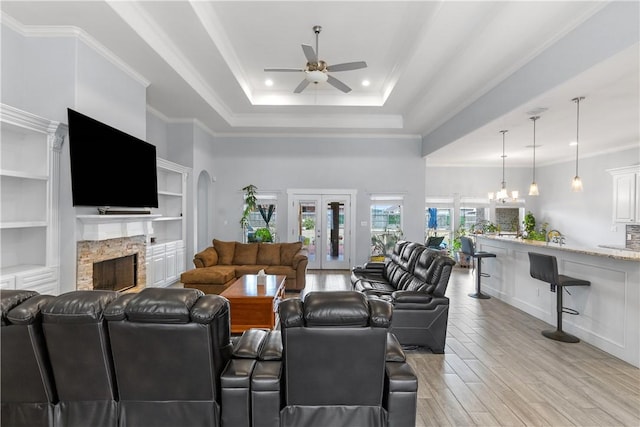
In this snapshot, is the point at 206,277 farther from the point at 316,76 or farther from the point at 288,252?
the point at 316,76

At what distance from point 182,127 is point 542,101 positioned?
6648mm

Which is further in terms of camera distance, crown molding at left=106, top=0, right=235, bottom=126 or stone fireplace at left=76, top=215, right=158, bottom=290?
stone fireplace at left=76, top=215, right=158, bottom=290

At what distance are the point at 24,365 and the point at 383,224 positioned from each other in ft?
25.2

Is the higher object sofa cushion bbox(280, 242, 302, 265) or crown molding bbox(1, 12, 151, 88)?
crown molding bbox(1, 12, 151, 88)

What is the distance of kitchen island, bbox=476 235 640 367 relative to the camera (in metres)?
3.43

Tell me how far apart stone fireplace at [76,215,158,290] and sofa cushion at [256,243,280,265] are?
218 centimetres

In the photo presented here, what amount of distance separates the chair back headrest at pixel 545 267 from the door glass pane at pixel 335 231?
489 cm

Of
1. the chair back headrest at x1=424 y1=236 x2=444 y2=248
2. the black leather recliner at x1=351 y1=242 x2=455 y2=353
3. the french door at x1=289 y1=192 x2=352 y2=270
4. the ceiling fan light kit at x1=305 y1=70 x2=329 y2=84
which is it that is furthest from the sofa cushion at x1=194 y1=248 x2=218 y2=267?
the chair back headrest at x1=424 y1=236 x2=444 y2=248

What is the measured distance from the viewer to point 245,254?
21.8 feet

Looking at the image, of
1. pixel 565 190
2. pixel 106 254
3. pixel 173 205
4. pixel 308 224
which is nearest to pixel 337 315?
pixel 106 254

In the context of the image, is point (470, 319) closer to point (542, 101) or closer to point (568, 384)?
point (568, 384)

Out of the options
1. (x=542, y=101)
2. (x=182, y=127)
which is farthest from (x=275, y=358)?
(x=182, y=127)

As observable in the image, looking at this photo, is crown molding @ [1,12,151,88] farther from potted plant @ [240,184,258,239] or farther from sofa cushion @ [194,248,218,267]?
potted plant @ [240,184,258,239]

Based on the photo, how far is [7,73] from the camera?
3.54 metres
